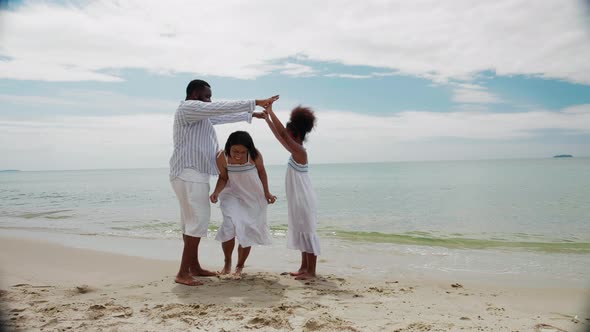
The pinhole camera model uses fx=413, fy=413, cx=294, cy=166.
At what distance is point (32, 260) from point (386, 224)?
339 inches

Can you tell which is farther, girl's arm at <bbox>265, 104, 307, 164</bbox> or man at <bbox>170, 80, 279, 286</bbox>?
girl's arm at <bbox>265, 104, 307, 164</bbox>

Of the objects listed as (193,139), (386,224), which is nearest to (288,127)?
(193,139)

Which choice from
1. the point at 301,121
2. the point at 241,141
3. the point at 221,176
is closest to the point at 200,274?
the point at 221,176

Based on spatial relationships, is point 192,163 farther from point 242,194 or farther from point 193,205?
point 242,194

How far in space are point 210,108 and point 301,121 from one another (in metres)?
1.14

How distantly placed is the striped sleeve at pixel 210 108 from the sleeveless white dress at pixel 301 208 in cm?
106

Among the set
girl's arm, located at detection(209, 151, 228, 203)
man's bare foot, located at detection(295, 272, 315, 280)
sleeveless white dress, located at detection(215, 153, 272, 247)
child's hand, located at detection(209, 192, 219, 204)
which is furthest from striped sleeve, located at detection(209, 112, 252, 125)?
man's bare foot, located at detection(295, 272, 315, 280)

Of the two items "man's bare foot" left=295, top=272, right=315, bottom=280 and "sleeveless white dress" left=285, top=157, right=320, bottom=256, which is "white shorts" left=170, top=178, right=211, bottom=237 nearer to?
"sleeveless white dress" left=285, top=157, right=320, bottom=256

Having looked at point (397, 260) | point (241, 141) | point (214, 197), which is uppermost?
point (241, 141)

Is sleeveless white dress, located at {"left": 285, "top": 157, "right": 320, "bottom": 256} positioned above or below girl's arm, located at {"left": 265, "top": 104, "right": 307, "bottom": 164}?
below

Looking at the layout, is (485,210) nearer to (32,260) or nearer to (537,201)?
(537,201)

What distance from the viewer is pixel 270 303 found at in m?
3.62

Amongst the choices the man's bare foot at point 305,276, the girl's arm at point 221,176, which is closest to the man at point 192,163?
the girl's arm at point 221,176

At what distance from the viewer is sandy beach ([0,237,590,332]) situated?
10.1 ft
